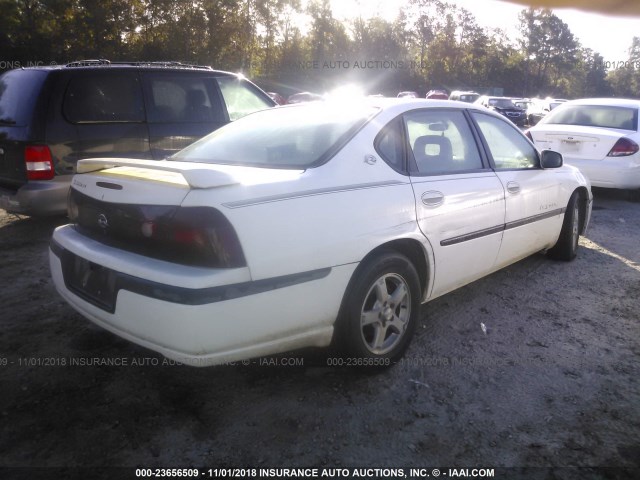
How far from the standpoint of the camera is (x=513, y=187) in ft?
12.7

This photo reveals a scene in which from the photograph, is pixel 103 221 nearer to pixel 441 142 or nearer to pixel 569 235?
pixel 441 142

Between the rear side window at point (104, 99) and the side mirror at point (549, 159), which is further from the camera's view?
the rear side window at point (104, 99)

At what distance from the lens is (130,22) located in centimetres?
2831

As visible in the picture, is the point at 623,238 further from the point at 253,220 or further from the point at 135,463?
the point at 135,463

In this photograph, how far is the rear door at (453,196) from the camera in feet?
10.4

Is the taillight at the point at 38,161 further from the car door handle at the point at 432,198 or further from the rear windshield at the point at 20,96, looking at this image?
the car door handle at the point at 432,198

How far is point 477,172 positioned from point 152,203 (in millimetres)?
2214

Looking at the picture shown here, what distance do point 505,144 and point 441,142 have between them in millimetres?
923

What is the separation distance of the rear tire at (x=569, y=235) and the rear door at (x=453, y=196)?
144cm

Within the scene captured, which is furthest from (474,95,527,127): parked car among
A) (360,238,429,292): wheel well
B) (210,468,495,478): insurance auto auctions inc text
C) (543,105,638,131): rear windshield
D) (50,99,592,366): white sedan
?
(210,468,495,478): insurance auto auctions inc text

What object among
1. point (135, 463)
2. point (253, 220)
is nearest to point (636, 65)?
point (253, 220)

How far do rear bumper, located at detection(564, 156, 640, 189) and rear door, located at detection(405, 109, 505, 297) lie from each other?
4.48 m

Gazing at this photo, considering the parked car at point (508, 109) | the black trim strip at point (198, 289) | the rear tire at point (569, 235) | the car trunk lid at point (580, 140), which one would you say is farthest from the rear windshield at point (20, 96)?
the parked car at point (508, 109)

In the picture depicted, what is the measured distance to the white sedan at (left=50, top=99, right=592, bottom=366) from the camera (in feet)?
7.42
